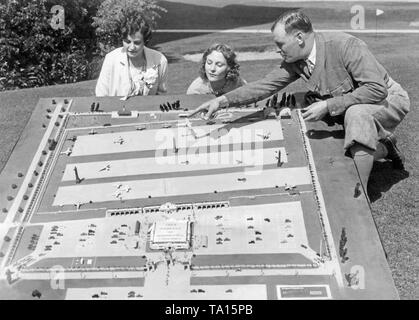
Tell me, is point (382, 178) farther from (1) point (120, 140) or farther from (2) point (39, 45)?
(2) point (39, 45)

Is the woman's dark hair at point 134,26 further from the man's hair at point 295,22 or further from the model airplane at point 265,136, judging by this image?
the model airplane at point 265,136

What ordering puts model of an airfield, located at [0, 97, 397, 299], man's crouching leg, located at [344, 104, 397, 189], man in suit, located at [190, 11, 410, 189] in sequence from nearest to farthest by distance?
model of an airfield, located at [0, 97, 397, 299] < man's crouching leg, located at [344, 104, 397, 189] < man in suit, located at [190, 11, 410, 189]

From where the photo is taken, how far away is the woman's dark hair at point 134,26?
29.7ft

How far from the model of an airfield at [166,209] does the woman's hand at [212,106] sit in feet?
0.56

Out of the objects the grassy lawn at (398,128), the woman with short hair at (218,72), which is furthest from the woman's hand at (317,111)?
the woman with short hair at (218,72)

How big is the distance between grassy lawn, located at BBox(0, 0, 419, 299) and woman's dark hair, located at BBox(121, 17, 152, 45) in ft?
9.50

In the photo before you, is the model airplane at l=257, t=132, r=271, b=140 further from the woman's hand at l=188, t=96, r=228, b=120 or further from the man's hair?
the man's hair

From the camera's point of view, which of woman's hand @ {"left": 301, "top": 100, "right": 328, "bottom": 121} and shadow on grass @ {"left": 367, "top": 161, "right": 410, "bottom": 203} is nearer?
woman's hand @ {"left": 301, "top": 100, "right": 328, "bottom": 121}

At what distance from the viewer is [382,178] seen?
28.9 feet

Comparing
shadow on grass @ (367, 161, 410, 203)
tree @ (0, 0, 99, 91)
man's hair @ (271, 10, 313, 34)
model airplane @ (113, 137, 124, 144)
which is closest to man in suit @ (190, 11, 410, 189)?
man's hair @ (271, 10, 313, 34)

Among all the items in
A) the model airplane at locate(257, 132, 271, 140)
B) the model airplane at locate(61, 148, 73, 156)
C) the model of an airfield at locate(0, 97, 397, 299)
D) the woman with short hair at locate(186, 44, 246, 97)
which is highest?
the woman with short hair at locate(186, 44, 246, 97)

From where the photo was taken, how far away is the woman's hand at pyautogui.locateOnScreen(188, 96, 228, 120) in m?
7.84

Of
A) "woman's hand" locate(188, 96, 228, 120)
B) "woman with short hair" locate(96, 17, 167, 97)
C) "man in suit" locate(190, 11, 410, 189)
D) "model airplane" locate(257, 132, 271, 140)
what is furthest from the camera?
"woman with short hair" locate(96, 17, 167, 97)

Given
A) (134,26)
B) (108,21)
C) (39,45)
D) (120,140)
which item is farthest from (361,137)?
(108,21)
